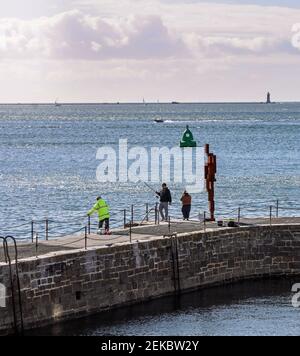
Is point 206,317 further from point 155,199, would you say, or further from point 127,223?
point 155,199

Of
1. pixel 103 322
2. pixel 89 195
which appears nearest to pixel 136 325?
pixel 103 322

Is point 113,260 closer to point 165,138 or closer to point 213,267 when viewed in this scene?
point 213,267

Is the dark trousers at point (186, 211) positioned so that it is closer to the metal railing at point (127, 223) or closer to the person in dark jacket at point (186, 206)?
the person in dark jacket at point (186, 206)

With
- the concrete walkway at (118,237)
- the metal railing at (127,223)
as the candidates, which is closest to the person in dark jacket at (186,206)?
the metal railing at (127,223)

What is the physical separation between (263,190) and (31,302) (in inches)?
1694

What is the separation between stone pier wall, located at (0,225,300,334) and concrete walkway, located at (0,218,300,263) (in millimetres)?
678

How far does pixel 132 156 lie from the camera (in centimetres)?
11088

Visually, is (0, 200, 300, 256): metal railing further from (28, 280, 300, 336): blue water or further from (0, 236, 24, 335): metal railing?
(28, 280, 300, 336): blue water

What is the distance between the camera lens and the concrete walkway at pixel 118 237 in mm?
31016

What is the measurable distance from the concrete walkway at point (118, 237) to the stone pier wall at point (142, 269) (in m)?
0.68

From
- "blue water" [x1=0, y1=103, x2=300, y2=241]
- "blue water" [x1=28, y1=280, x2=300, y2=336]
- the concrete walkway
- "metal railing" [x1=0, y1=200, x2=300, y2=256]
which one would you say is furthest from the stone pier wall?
"blue water" [x1=0, y1=103, x2=300, y2=241]

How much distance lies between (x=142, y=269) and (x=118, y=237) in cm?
183

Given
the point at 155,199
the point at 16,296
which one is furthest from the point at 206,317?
the point at 155,199

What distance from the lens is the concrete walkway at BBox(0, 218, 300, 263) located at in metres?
31.0
